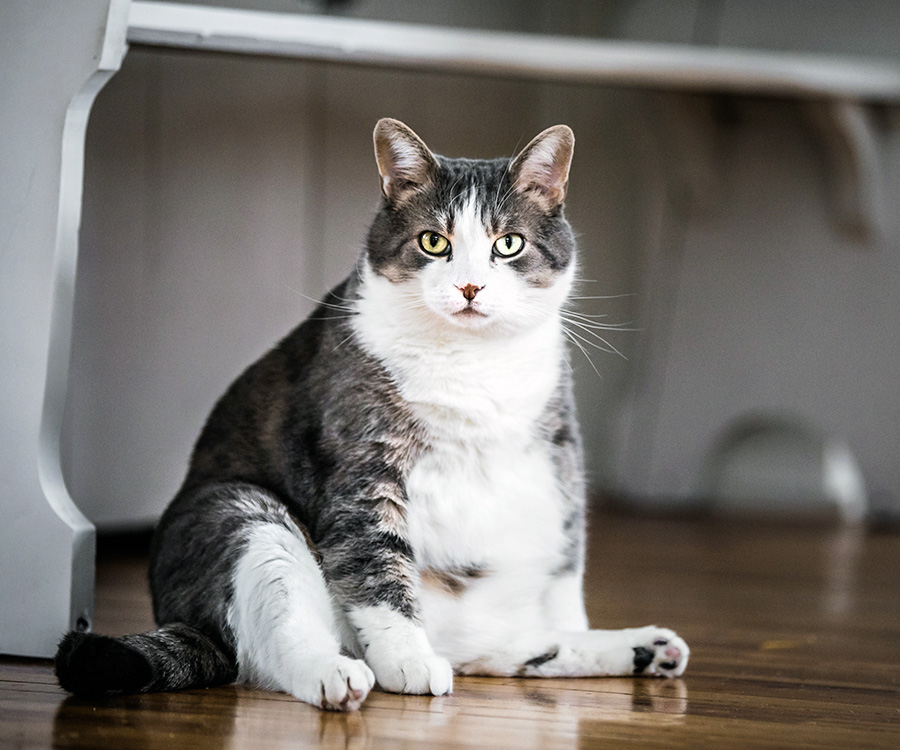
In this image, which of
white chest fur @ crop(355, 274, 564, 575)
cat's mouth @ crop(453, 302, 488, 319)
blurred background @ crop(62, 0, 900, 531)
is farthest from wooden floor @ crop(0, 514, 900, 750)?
blurred background @ crop(62, 0, 900, 531)

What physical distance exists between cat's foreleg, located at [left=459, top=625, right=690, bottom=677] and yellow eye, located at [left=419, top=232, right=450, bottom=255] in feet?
1.52

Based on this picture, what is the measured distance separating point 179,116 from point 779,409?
5.92ft

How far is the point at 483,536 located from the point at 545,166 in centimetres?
44

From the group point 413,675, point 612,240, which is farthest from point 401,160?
point 612,240

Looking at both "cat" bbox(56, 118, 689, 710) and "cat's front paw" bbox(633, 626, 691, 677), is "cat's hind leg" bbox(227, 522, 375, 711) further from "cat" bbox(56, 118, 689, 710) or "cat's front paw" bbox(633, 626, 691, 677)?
"cat's front paw" bbox(633, 626, 691, 677)

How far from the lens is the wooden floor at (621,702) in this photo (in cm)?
95

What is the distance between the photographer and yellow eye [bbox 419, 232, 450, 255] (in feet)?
3.84

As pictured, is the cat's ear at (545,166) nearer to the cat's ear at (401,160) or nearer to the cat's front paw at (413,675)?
the cat's ear at (401,160)

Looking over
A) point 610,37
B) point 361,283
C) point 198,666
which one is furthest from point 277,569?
point 610,37

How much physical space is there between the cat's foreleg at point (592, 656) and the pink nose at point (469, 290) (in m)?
0.41

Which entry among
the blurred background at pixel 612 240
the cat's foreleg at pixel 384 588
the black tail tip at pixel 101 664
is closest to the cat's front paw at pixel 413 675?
the cat's foreleg at pixel 384 588

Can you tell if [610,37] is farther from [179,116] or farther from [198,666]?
[198,666]

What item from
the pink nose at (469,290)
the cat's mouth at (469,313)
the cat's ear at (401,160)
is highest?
the cat's ear at (401,160)

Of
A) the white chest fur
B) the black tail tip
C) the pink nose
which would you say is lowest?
the black tail tip
